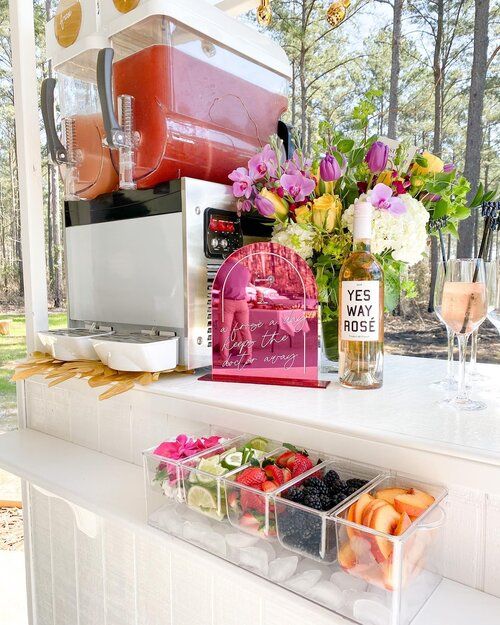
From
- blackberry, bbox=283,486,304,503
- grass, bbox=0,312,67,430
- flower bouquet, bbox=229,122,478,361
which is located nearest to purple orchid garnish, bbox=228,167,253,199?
flower bouquet, bbox=229,122,478,361

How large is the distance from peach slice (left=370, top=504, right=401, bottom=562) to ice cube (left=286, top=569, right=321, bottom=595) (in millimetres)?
105

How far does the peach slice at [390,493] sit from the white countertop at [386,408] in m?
0.06

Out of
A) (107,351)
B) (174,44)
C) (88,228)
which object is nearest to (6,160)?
(88,228)

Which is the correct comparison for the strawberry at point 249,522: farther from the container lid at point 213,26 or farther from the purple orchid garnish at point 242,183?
the container lid at point 213,26

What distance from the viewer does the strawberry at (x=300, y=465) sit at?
70 cm

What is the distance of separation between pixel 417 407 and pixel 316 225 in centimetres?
37

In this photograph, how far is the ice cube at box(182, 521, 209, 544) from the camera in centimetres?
74

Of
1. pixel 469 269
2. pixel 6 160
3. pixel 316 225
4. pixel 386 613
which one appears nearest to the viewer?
pixel 386 613

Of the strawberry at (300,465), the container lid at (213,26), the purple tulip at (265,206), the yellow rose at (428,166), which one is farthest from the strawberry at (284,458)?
the container lid at (213,26)

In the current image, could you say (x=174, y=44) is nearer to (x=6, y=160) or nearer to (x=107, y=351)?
(x=107, y=351)

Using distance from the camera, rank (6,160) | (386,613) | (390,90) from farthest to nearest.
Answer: (6,160), (390,90), (386,613)

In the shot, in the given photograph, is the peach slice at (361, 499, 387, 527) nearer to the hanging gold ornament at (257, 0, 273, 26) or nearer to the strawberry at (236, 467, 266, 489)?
the strawberry at (236, 467, 266, 489)

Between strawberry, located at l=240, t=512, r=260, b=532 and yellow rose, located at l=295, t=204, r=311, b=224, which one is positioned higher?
yellow rose, located at l=295, t=204, r=311, b=224

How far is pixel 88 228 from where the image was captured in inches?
46.6
